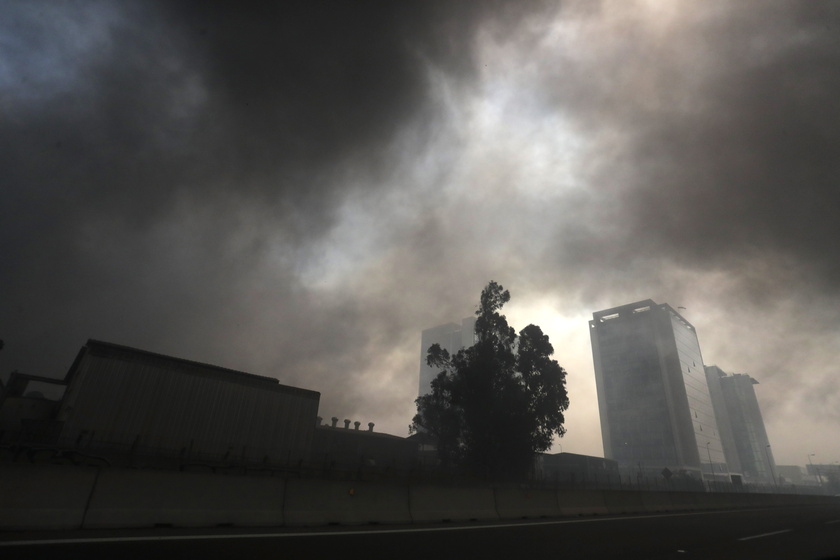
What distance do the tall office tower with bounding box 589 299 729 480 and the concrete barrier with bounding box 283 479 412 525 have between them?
4919 inches

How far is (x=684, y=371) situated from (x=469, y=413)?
124014mm

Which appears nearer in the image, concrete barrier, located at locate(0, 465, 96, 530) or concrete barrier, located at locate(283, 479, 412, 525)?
concrete barrier, located at locate(0, 465, 96, 530)

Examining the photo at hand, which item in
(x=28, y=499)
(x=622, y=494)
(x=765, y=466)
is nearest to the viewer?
(x=28, y=499)

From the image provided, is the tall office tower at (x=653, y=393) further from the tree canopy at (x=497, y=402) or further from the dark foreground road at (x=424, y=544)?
the dark foreground road at (x=424, y=544)

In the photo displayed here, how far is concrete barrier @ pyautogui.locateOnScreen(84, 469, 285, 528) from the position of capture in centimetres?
680

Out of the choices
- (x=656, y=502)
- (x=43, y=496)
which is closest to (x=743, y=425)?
(x=656, y=502)

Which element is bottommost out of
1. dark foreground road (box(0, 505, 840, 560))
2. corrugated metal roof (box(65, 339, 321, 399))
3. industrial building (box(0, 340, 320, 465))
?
dark foreground road (box(0, 505, 840, 560))

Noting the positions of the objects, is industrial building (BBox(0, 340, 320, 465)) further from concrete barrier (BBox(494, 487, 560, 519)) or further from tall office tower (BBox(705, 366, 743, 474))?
tall office tower (BBox(705, 366, 743, 474))

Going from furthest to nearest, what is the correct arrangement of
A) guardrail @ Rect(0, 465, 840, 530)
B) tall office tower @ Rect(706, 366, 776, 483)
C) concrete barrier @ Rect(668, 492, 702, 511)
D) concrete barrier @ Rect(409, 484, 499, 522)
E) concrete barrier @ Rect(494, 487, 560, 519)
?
1. tall office tower @ Rect(706, 366, 776, 483)
2. concrete barrier @ Rect(668, 492, 702, 511)
3. concrete barrier @ Rect(494, 487, 560, 519)
4. concrete barrier @ Rect(409, 484, 499, 522)
5. guardrail @ Rect(0, 465, 840, 530)

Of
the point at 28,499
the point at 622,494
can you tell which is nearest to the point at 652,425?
the point at 622,494

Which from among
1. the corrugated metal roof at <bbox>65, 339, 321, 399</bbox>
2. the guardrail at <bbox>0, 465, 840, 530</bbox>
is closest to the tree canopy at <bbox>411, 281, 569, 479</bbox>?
the corrugated metal roof at <bbox>65, 339, 321, 399</bbox>

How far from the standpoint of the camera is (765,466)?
180 meters

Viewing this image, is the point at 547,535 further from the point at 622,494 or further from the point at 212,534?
the point at 622,494

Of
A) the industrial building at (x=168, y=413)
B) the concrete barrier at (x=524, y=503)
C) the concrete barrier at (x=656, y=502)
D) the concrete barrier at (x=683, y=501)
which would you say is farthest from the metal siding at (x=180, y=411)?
the concrete barrier at (x=683, y=501)
